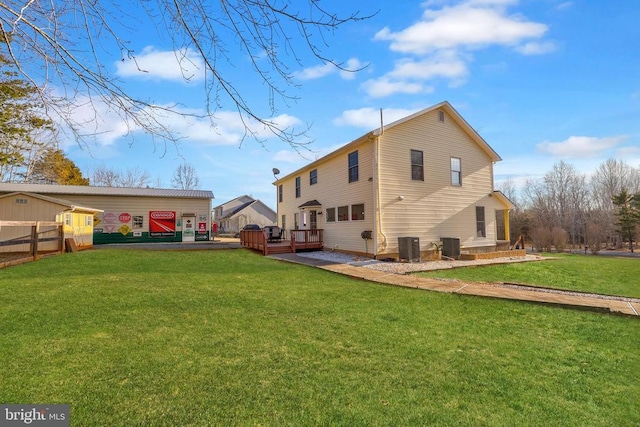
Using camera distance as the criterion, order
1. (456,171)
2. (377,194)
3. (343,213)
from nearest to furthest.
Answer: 1. (377,194)
2. (343,213)
3. (456,171)

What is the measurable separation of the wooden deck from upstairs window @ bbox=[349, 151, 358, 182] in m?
3.82

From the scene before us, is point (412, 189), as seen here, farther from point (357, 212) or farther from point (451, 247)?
point (451, 247)

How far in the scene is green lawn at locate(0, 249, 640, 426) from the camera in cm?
231

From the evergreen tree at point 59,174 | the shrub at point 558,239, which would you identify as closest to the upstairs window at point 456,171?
the shrub at point 558,239

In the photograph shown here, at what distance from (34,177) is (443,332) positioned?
3798cm

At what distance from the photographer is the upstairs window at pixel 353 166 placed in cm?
1448

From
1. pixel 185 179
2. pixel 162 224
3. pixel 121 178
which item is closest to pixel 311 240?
pixel 162 224

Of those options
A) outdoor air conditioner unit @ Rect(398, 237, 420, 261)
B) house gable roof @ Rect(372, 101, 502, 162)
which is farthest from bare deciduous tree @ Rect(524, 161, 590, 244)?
outdoor air conditioner unit @ Rect(398, 237, 420, 261)

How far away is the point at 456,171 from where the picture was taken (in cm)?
1559

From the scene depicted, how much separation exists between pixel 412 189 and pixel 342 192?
3386 millimetres

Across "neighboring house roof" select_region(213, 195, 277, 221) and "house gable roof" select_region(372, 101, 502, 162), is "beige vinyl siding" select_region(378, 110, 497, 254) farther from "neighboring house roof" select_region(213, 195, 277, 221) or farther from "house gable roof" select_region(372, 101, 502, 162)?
"neighboring house roof" select_region(213, 195, 277, 221)

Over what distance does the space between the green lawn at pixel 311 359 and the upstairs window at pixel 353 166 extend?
907 cm

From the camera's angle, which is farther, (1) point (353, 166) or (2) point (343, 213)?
(2) point (343, 213)

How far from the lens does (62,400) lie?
7.64 ft
